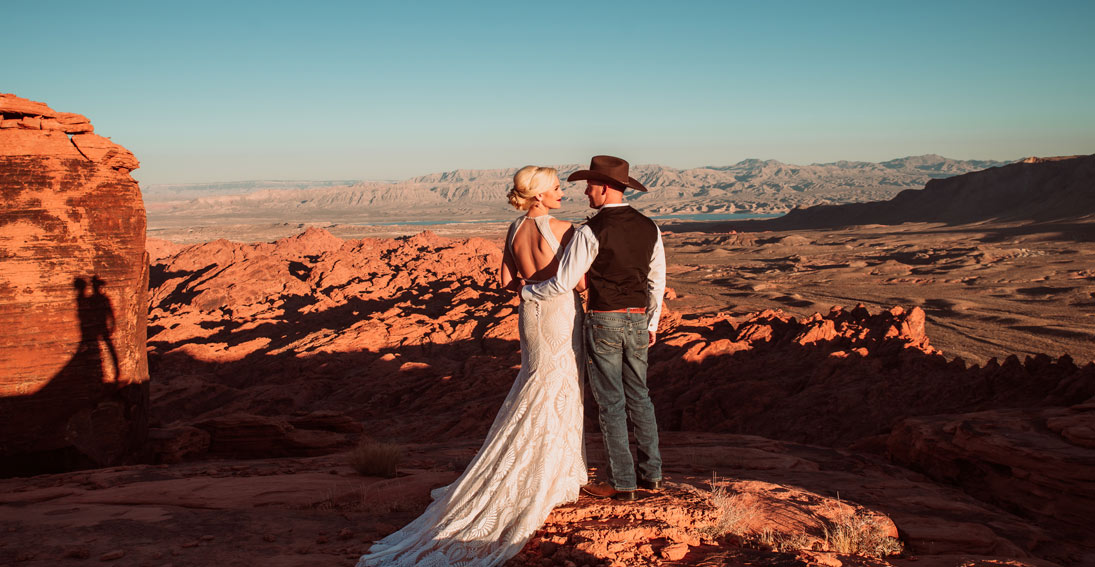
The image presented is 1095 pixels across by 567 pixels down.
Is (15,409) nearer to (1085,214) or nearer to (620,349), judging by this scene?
(620,349)

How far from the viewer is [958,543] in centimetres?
454

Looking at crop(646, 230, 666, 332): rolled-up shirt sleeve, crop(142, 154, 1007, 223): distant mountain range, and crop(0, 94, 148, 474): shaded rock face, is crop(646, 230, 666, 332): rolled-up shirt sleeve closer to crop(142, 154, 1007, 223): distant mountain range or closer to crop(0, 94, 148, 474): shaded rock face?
crop(0, 94, 148, 474): shaded rock face

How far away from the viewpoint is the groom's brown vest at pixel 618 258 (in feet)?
12.9

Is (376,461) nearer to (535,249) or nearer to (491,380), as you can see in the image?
(535,249)

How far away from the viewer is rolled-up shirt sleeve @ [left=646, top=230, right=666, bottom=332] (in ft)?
13.6

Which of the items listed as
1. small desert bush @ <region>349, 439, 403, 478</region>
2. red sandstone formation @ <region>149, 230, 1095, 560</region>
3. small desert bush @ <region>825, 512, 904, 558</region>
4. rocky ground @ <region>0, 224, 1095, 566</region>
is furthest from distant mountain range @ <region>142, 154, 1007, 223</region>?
small desert bush @ <region>825, 512, 904, 558</region>

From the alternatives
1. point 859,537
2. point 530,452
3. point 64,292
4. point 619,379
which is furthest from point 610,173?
point 64,292

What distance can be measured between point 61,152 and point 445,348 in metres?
9.82

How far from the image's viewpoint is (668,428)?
36.4 ft

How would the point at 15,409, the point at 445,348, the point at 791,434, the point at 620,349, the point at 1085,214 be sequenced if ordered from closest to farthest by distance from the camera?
the point at 620,349
the point at 15,409
the point at 791,434
the point at 445,348
the point at 1085,214

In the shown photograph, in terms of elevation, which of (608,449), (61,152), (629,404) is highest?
(61,152)

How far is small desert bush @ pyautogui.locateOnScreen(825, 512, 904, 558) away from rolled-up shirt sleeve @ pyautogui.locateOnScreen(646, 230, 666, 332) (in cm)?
159

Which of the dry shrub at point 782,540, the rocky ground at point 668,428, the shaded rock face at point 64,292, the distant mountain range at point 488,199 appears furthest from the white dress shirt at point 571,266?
the distant mountain range at point 488,199

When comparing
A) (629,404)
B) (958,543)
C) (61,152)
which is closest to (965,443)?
(958,543)
